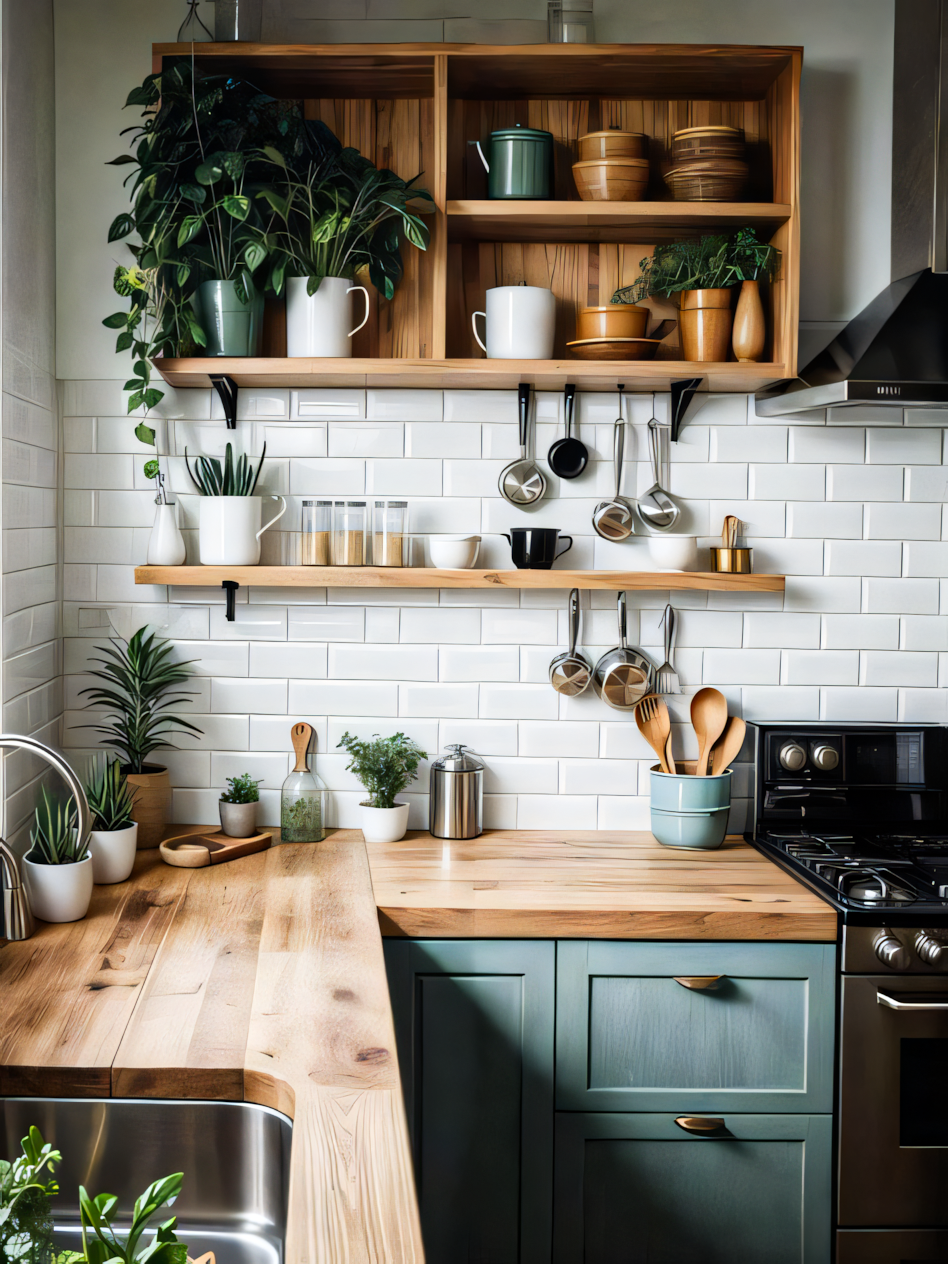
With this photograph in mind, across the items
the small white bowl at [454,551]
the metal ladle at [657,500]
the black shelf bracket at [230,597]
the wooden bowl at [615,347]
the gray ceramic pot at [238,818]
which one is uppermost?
the wooden bowl at [615,347]

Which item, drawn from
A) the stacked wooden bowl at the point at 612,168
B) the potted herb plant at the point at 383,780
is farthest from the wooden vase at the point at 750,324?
the potted herb plant at the point at 383,780

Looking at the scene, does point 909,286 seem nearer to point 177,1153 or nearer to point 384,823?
point 384,823

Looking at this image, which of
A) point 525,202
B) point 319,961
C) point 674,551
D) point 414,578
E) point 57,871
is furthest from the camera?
point 674,551

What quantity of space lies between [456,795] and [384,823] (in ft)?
0.58

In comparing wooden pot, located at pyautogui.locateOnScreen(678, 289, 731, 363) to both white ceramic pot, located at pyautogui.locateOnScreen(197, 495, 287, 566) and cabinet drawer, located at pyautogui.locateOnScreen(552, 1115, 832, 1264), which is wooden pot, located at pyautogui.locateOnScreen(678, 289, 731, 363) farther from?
cabinet drawer, located at pyautogui.locateOnScreen(552, 1115, 832, 1264)

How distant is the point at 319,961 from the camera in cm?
170

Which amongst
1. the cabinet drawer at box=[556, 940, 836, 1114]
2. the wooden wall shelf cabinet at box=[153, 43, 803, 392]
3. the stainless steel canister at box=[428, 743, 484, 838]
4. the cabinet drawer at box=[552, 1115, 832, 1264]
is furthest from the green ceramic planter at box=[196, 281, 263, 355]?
the cabinet drawer at box=[552, 1115, 832, 1264]

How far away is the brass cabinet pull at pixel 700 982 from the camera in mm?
2027

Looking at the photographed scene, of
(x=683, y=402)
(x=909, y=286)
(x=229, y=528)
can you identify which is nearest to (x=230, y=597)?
(x=229, y=528)

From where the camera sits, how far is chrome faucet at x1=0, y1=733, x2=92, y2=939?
173 centimetres

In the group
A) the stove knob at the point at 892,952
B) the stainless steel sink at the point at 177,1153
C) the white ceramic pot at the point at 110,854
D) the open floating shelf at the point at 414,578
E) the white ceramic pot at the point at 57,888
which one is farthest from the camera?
the open floating shelf at the point at 414,578

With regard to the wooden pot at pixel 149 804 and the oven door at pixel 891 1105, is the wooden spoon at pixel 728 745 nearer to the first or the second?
the oven door at pixel 891 1105

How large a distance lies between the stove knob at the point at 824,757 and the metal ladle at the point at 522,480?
34.5 inches

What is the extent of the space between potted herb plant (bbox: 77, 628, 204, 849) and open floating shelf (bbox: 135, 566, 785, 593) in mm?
175
